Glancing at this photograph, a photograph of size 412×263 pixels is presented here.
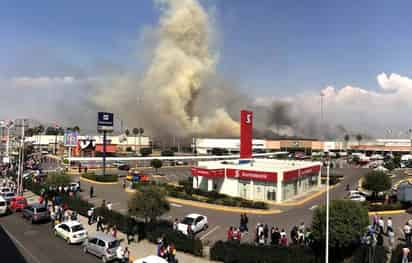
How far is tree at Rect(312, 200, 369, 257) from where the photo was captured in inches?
623

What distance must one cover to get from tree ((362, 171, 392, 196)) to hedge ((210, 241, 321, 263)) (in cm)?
2023

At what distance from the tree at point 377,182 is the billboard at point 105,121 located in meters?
38.7

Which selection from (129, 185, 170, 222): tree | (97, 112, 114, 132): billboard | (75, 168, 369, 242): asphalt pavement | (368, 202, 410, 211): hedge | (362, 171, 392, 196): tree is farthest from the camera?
(97, 112, 114, 132): billboard

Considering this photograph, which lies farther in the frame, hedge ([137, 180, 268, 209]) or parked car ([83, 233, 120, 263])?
hedge ([137, 180, 268, 209])

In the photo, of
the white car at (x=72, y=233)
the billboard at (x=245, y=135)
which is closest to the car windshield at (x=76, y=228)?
the white car at (x=72, y=233)

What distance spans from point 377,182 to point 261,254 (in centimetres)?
2160

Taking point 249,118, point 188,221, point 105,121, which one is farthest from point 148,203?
point 105,121

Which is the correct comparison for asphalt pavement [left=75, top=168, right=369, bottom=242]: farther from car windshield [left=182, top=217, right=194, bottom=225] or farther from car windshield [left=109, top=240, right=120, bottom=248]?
car windshield [left=109, top=240, right=120, bottom=248]

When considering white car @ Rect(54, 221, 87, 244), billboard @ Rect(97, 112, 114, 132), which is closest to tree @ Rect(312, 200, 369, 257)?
white car @ Rect(54, 221, 87, 244)

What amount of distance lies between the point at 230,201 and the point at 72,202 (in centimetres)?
1390

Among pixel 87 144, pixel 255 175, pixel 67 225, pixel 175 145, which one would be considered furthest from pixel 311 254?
pixel 175 145

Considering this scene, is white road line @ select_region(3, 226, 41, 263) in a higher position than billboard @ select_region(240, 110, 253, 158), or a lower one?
lower

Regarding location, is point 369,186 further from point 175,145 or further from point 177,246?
point 175,145

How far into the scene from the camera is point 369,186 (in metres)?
32.9
